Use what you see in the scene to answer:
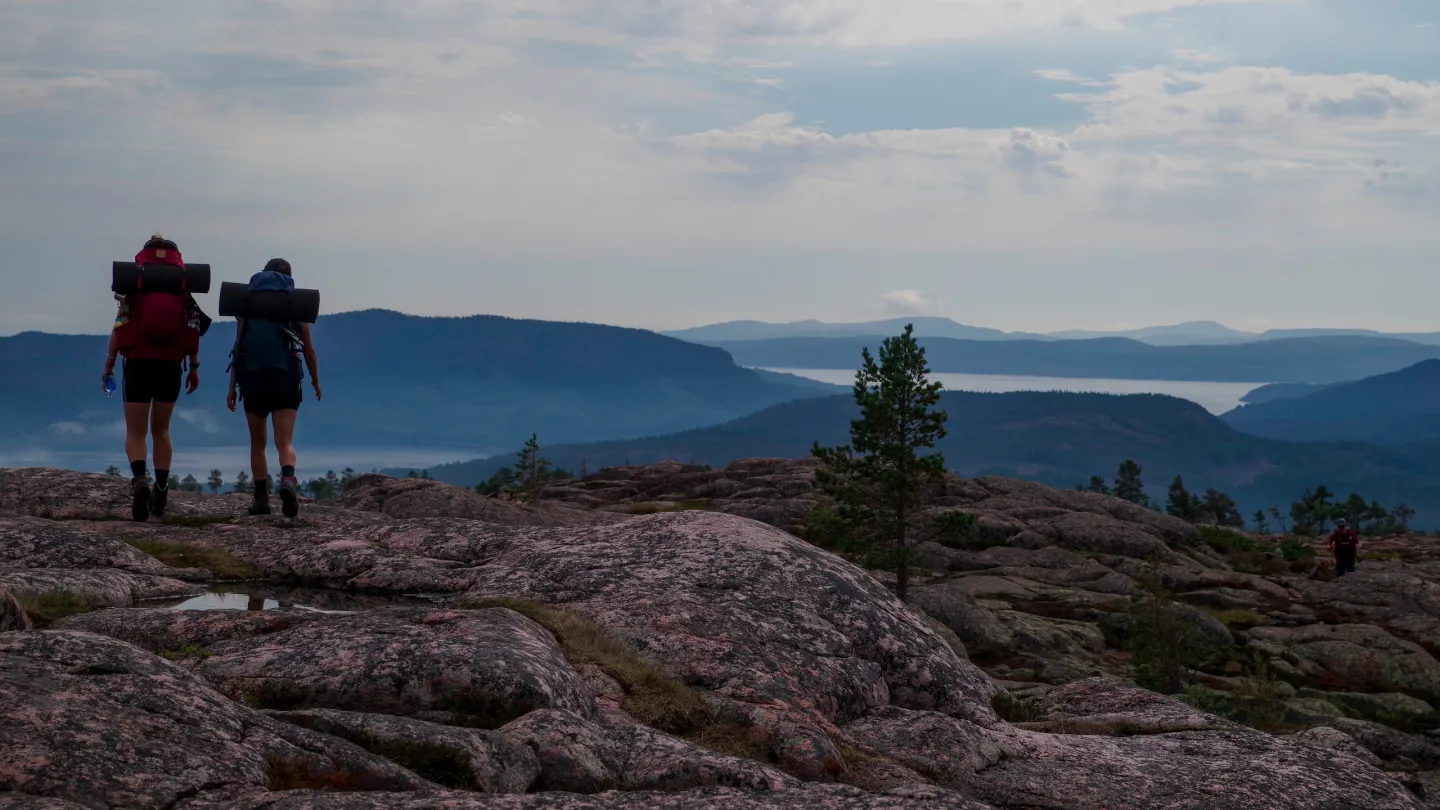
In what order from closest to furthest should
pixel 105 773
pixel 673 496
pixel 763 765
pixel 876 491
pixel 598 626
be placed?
pixel 105 773 → pixel 763 765 → pixel 598 626 → pixel 876 491 → pixel 673 496

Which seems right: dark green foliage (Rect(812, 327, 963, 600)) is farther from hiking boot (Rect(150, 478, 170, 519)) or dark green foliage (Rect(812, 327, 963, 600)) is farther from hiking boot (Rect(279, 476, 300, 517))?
hiking boot (Rect(150, 478, 170, 519))

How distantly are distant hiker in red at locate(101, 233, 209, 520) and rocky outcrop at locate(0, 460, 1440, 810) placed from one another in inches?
42.8

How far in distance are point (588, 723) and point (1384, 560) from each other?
126 meters

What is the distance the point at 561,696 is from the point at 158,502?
13555 millimetres

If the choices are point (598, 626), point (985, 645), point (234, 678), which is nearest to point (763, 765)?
point (598, 626)

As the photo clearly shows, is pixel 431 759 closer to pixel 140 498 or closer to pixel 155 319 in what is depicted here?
pixel 155 319

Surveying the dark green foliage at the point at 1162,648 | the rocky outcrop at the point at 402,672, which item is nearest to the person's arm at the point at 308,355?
the rocky outcrop at the point at 402,672

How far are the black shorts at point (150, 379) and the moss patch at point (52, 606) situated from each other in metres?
6.79

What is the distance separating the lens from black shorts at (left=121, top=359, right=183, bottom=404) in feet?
68.0

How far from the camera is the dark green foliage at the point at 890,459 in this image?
52656mm

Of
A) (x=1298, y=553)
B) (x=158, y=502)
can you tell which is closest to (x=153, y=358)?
(x=158, y=502)

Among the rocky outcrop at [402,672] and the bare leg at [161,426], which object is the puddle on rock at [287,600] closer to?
the rocky outcrop at [402,672]

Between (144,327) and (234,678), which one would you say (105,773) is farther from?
(144,327)

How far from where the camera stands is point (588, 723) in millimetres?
11312
